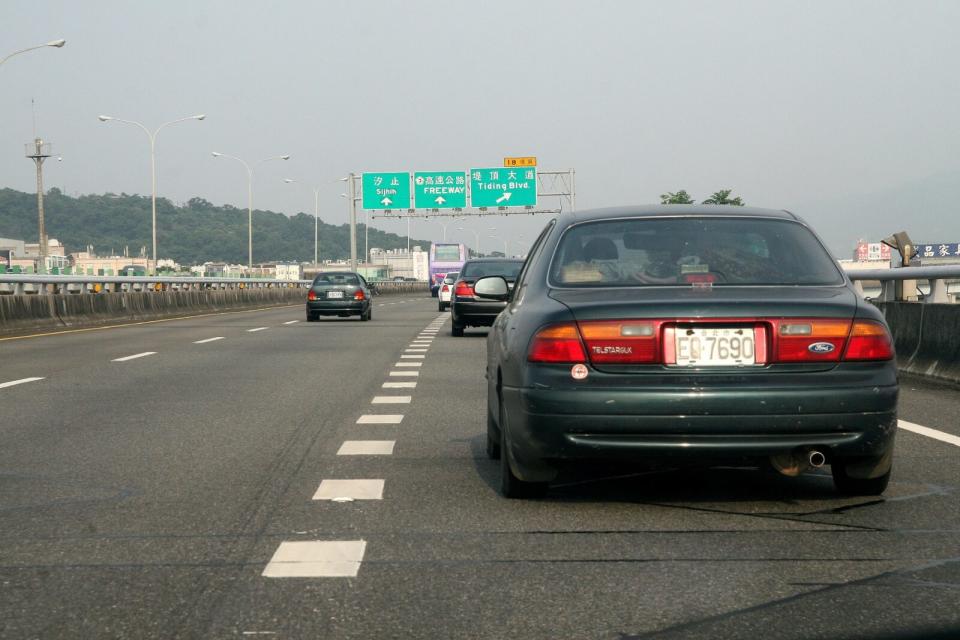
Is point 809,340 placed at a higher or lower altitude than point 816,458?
higher

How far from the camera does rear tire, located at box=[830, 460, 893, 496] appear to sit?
644cm

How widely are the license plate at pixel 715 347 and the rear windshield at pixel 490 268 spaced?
68.0ft

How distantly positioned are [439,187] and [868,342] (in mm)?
60558

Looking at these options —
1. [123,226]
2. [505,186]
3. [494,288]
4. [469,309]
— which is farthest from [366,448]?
[123,226]

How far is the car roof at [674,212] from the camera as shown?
700 centimetres

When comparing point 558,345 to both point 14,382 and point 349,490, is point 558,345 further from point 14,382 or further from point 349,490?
point 14,382

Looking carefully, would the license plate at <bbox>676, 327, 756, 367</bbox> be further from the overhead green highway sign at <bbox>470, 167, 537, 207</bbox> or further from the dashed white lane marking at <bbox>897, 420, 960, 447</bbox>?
the overhead green highway sign at <bbox>470, 167, 537, 207</bbox>

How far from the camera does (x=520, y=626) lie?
14.0ft

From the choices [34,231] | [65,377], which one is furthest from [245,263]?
[65,377]

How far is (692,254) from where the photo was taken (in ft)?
22.0

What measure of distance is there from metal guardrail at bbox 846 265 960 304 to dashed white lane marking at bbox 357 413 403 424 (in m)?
4.44

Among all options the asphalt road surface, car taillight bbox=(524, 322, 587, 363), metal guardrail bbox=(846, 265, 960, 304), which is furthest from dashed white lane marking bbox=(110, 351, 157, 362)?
car taillight bbox=(524, 322, 587, 363)

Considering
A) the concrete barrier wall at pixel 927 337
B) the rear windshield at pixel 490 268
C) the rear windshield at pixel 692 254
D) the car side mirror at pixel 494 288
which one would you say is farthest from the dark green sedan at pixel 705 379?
the rear windshield at pixel 490 268

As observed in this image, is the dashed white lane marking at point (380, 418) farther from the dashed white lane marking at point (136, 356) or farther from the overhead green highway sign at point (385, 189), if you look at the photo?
the overhead green highway sign at point (385, 189)
